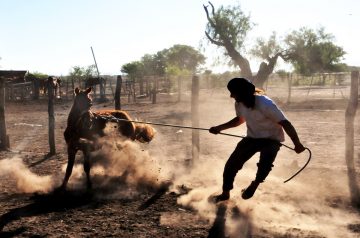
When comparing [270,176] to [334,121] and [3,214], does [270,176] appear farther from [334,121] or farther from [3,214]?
[334,121]

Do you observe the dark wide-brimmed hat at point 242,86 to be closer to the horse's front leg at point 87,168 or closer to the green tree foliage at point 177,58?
the horse's front leg at point 87,168

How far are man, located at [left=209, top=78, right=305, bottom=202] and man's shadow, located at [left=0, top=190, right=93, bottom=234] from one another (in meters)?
2.28

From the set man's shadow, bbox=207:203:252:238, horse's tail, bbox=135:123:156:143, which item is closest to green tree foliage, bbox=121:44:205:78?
horse's tail, bbox=135:123:156:143

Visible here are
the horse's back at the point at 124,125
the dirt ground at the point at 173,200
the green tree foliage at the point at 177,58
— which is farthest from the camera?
the green tree foliage at the point at 177,58

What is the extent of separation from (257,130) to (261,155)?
0.34 meters

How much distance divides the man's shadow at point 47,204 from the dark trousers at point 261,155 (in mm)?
2335

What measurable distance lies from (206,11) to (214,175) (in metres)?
28.4

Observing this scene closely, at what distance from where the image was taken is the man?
5180 millimetres

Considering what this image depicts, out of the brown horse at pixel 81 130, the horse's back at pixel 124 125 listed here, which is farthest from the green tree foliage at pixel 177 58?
the brown horse at pixel 81 130

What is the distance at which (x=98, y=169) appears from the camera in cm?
852

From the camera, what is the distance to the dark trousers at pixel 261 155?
5.43 meters

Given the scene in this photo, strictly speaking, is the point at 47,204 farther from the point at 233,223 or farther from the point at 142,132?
the point at 142,132

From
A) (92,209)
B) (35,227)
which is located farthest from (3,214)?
(92,209)

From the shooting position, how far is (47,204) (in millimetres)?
6293
